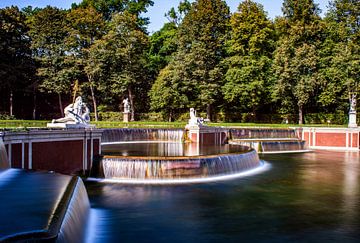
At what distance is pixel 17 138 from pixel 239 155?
11320mm

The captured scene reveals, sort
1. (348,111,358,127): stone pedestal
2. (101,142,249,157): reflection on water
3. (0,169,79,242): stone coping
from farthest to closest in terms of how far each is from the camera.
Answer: (348,111,358,127): stone pedestal, (101,142,249,157): reflection on water, (0,169,79,242): stone coping

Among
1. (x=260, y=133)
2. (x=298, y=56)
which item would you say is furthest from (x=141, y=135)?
(x=298, y=56)

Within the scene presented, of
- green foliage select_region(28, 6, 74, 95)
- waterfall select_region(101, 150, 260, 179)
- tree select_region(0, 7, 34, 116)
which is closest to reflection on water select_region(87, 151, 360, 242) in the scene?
waterfall select_region(101, 150, 260, 179)

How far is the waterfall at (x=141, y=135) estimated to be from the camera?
99.7 ft

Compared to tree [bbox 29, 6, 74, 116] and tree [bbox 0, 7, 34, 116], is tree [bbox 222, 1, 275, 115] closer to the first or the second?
tree [bbox 29, 6, 74, 116]

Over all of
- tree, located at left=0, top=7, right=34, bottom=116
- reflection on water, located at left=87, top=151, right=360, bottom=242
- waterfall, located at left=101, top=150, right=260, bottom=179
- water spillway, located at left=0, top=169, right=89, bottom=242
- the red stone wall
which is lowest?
reflection on water, located at left=87, top=151, right=360, bottom=242

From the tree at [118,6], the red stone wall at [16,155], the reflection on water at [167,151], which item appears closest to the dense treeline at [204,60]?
the tree at [118,6]

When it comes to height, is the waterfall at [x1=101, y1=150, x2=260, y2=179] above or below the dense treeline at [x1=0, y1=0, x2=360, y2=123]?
below

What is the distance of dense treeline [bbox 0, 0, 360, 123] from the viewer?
151 ft

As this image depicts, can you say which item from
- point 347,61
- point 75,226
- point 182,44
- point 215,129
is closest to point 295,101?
point 347,61

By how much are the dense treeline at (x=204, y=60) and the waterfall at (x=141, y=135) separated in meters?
14.8

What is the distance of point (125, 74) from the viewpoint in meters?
47.3

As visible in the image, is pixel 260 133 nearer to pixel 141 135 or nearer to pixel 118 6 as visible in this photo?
pixel 141 135

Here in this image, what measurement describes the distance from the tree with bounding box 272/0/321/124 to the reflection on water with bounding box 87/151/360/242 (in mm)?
27622
